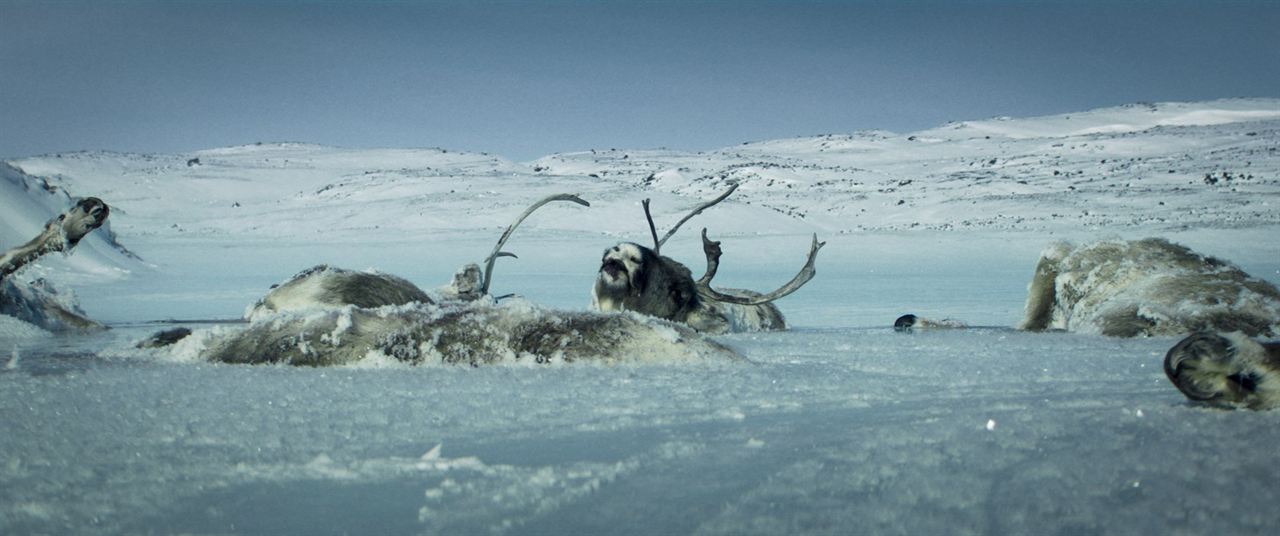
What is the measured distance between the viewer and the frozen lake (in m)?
1.54

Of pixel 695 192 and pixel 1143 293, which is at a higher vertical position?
pixel 695 192

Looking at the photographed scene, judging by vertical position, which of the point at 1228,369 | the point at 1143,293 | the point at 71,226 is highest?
the point at 71,226

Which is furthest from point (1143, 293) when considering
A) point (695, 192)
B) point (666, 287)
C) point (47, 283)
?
point (695, 192)

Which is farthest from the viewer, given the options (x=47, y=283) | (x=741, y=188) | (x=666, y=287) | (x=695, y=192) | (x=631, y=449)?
(x=741, y=188)

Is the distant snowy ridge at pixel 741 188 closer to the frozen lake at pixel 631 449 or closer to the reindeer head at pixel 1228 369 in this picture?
the frozen lake at pixel 631 449

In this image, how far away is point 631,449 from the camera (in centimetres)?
213

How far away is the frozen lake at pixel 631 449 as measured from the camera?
154cm

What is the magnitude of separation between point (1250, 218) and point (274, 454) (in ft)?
82.0

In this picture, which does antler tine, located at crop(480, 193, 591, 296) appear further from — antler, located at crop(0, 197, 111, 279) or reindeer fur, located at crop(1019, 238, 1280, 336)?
reindeer fur, located at crop(1019, 238, 1280, 336)

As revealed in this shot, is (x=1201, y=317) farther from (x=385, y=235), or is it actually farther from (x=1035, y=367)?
(x=385, y=235)

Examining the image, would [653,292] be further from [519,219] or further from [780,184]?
[780,184]

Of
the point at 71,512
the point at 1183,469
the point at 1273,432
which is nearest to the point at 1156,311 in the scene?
the point at 1273,432

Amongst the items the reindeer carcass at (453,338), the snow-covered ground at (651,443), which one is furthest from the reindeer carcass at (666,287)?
the reindeer carcass at (453,338)

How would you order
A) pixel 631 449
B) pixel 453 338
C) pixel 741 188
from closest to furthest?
1. pixel 631 449
2. pixel 453 338
3. pixel 741 188
